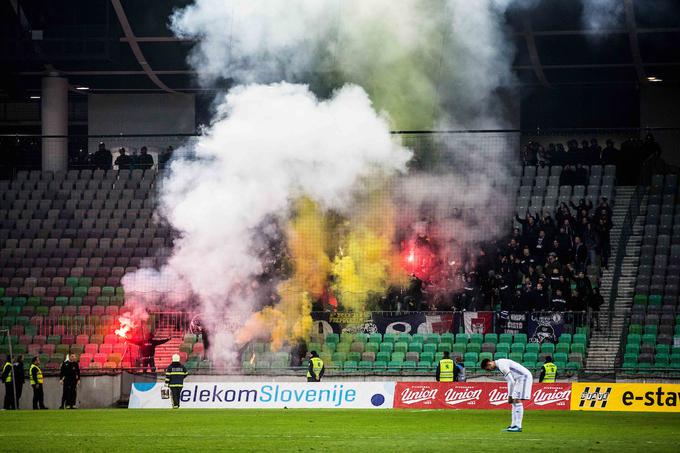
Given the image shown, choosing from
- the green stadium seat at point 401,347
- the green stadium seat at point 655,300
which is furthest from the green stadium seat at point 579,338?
the green stadium seat at point 401,347

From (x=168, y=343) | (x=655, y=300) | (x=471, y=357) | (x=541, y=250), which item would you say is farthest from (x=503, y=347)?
(x=168, y=343)

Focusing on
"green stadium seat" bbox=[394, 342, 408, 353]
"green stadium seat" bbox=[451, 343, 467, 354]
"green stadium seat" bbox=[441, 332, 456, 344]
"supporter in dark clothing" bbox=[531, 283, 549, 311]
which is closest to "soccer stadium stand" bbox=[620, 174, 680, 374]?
"supporter in dark clothing" bbox=[531, 283, 549, 311]

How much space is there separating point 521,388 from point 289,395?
35.3 feet

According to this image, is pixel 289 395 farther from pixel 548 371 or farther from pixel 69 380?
pixel 548 371

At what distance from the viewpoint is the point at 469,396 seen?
3238 cm

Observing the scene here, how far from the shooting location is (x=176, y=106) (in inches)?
1953

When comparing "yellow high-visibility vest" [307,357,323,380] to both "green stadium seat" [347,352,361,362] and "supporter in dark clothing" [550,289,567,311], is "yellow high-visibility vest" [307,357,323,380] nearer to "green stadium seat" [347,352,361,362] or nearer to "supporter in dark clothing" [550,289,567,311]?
"green stadium seat" [347,352,361,362]

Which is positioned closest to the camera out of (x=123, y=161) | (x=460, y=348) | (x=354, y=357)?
(x=460, y=348)

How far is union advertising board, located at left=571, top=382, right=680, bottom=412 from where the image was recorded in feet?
102

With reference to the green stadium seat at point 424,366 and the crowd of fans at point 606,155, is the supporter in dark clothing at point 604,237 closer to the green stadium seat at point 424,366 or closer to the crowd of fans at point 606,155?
the crowd of fans at point 606,155

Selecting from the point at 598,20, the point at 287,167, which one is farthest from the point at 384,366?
the point at 598,20

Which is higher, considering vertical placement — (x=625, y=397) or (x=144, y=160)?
(x=144, y=160)

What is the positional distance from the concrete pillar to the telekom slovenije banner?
1961cm

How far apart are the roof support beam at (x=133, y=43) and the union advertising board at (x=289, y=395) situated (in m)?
15.5
